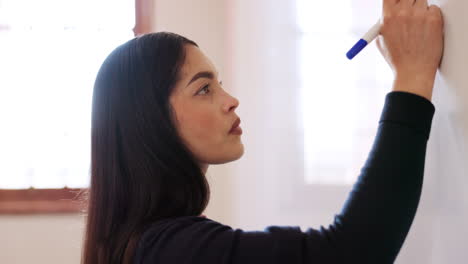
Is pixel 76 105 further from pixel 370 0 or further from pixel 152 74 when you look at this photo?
pixel 370 0

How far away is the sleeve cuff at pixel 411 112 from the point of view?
49 centimetres

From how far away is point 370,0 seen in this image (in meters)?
0.70

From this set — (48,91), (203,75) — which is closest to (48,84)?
(48,91)

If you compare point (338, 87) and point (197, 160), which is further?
point (338, 87)

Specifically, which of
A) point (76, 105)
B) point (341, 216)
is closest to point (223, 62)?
point (76, 105)

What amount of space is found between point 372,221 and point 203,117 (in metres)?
0.29

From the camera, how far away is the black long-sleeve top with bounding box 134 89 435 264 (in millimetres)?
475

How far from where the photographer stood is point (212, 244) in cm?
53

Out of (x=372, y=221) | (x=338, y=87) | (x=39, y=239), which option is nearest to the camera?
(x=372, y=221)

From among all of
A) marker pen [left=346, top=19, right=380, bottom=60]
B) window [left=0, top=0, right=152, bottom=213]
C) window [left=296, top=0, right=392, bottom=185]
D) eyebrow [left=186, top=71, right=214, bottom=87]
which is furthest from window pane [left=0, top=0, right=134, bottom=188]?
marker pen [left=346, top=19, right=380, bottom=60]

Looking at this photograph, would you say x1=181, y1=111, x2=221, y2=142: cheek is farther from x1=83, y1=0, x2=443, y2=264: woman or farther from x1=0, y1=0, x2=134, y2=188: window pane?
x1=0, y1=0, x2=134, y2=188: window pane

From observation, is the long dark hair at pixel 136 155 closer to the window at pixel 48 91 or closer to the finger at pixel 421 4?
the finger at pixel 421 4

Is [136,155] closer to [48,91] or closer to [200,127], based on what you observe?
[200,127]

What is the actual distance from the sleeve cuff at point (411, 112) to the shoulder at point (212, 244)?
16cm
